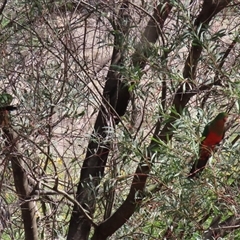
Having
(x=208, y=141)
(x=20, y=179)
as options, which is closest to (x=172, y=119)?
(x=208, y=141)

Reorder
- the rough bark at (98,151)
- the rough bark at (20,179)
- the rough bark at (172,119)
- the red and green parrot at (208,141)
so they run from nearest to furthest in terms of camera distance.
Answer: the red and green parrot at (208,141) < the rough bark at (172,119) < the rough bark at (20,179) < the rough bark at (98,151)

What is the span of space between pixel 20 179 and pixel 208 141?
95 centimetres

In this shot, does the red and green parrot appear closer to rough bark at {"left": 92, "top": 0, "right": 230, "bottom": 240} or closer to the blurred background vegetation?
the blurred background vegetation

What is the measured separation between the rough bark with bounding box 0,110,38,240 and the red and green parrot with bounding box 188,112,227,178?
708 mm

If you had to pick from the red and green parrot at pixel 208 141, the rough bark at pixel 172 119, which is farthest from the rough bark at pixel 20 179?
the red and green parrot at pixel 208 141

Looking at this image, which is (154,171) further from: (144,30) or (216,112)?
(144,30)

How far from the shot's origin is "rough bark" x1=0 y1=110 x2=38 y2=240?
1.97m

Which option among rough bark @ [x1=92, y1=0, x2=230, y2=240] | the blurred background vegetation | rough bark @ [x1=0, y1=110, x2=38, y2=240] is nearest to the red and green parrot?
the blurred background vegetation

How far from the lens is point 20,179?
224 cm

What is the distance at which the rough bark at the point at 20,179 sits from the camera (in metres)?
1.97

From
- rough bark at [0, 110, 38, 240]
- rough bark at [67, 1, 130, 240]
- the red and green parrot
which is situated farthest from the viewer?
rough bark at [67, 1, 130, 240]

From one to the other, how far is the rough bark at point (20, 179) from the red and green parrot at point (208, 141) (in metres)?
0.71

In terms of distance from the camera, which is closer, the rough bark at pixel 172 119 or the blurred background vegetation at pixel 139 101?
the blurred background vegetation at pixel 139 101

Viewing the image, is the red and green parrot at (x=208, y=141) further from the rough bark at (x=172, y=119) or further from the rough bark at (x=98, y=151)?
the rough bark at (x=98, y=151)
